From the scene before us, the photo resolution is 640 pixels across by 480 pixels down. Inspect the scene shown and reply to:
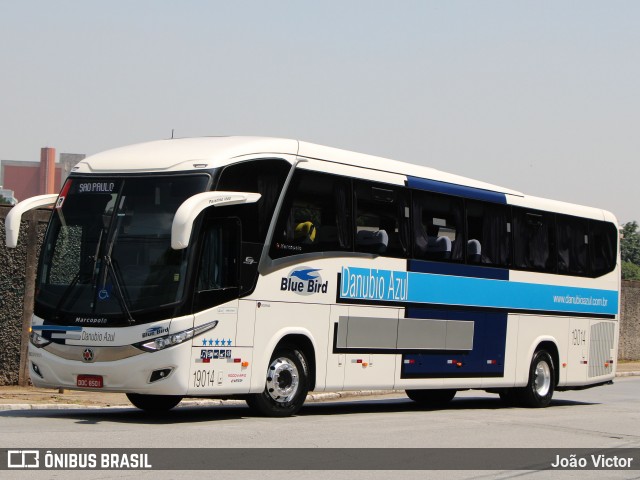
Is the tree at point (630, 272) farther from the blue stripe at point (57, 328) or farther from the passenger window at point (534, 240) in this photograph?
the blue stripe at point (57, 328)

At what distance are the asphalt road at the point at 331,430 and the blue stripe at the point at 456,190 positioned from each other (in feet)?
11.8

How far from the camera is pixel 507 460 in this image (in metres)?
11.8

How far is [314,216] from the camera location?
52.2ft

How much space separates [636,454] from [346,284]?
5124 mm

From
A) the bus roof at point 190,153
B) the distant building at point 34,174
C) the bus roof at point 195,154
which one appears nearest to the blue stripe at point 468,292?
the bus roof at point 195,154

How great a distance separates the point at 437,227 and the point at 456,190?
94cm

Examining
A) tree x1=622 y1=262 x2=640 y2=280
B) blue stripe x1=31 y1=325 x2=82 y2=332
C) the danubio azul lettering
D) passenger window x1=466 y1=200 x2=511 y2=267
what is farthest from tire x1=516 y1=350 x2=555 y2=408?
tree x1=622 y1=262 x2=640 y2=280

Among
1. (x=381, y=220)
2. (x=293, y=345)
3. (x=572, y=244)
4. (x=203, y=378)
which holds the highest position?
(x=572, y=244)

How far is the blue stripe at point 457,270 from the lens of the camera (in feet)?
59.3

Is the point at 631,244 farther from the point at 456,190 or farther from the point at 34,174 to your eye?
the point at 34,174

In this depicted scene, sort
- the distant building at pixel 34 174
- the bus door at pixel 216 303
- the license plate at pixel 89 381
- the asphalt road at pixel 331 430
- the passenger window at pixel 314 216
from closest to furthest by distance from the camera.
→ the asphalt road at pixel 331 430, the license plate at pixel 89 381, the bus door at pixel 216 303, the passenger window at pixel 314 216, the distant building at pixel 34 174

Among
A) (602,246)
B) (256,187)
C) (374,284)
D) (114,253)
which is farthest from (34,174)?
(114,253)

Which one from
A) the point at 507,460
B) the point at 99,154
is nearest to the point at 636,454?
the point at 507,460
